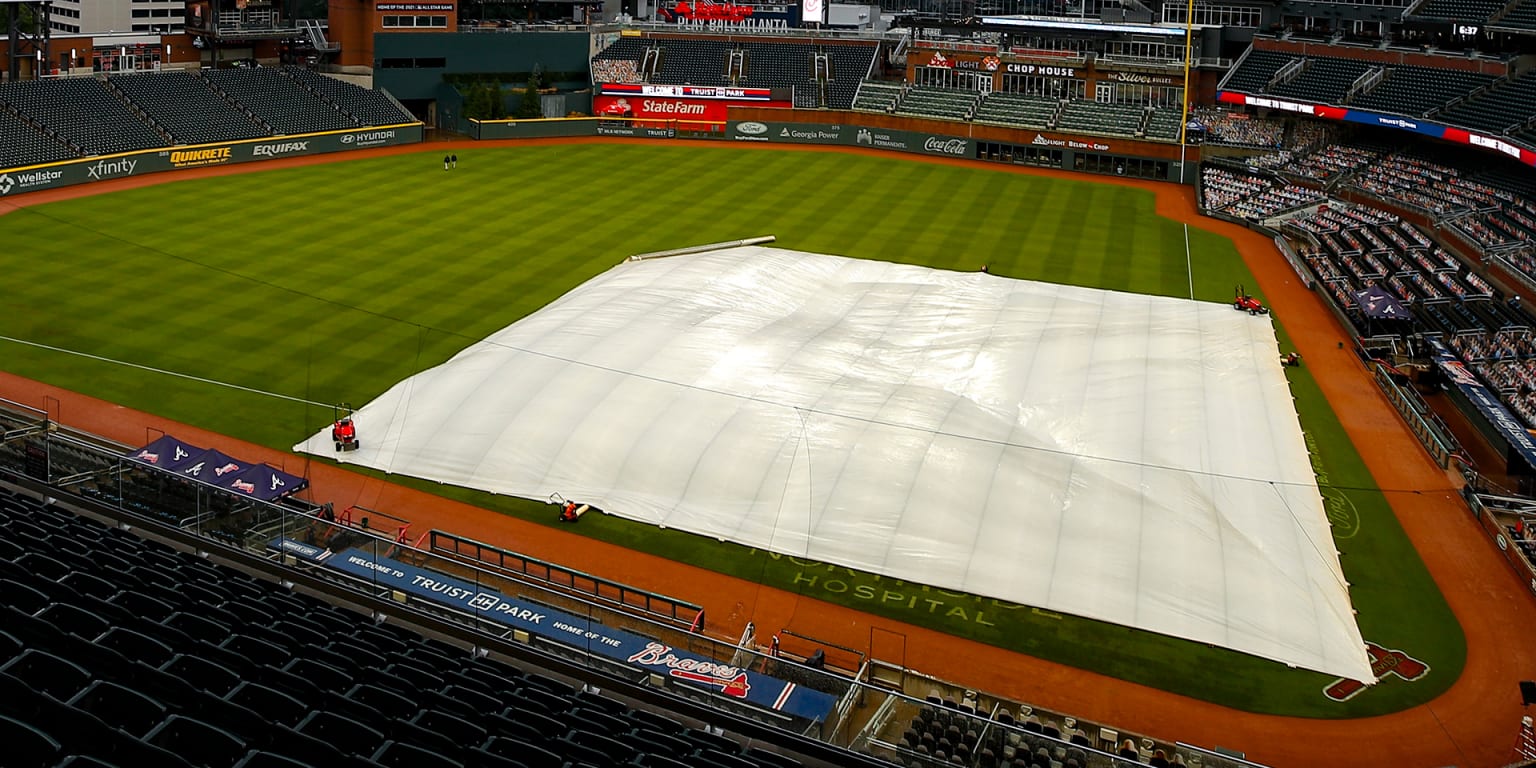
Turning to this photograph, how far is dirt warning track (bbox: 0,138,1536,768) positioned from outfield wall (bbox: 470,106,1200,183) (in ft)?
125

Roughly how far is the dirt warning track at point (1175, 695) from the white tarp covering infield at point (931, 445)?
1096mm

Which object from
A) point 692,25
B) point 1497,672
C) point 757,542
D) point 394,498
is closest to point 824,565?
point 757,542

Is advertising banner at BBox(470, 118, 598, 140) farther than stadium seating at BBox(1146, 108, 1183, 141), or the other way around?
advertising banner at BBox(470, 118, 598, 140)

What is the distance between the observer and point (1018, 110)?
80.5 meters

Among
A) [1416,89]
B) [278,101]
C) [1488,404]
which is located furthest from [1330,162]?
[278,101]

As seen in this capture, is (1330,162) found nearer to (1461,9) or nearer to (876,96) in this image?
(1461,9)

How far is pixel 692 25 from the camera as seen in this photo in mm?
93062

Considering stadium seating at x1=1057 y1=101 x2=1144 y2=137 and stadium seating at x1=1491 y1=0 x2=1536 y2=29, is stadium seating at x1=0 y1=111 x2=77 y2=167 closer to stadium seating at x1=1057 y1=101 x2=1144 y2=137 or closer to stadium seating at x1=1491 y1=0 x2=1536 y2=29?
stadium seating at x1=1057 y1=101 x2=1144 y2=137

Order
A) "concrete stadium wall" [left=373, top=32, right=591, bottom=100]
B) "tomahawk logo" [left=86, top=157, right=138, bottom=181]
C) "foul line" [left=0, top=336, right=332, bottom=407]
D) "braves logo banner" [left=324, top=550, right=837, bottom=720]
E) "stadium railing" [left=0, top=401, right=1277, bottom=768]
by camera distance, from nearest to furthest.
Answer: "stadium railing" [left=0, top=401, right=1277, bottom=768] → "braves logo banner" [left=324, top=550, right=837, bottom=720] → "foul line" [left=0, top=336, right=332, bottom=407] → "tomahawk logo" [left=86, top=157, right=138, bottom=181] → "concrete stadium wall" [left=373, top=32, right=591, bottom=100]

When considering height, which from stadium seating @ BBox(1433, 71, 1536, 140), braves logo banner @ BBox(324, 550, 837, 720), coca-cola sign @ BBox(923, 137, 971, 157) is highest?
stadium seating @ BBox(1433, 71, 1536, 140)

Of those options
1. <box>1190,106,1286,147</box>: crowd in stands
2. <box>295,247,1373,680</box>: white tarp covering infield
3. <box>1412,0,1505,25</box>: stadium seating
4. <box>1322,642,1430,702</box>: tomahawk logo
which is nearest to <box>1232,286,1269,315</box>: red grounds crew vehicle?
<box>295,247,1373,680</box>: white tarp covering infield

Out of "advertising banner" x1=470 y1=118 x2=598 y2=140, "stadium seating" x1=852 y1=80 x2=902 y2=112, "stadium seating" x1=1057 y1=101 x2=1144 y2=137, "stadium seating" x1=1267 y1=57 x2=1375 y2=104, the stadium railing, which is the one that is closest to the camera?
the stadium railing

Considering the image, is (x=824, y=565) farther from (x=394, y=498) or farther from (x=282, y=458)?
(x=282, y=458)

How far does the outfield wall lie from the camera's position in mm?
73500
